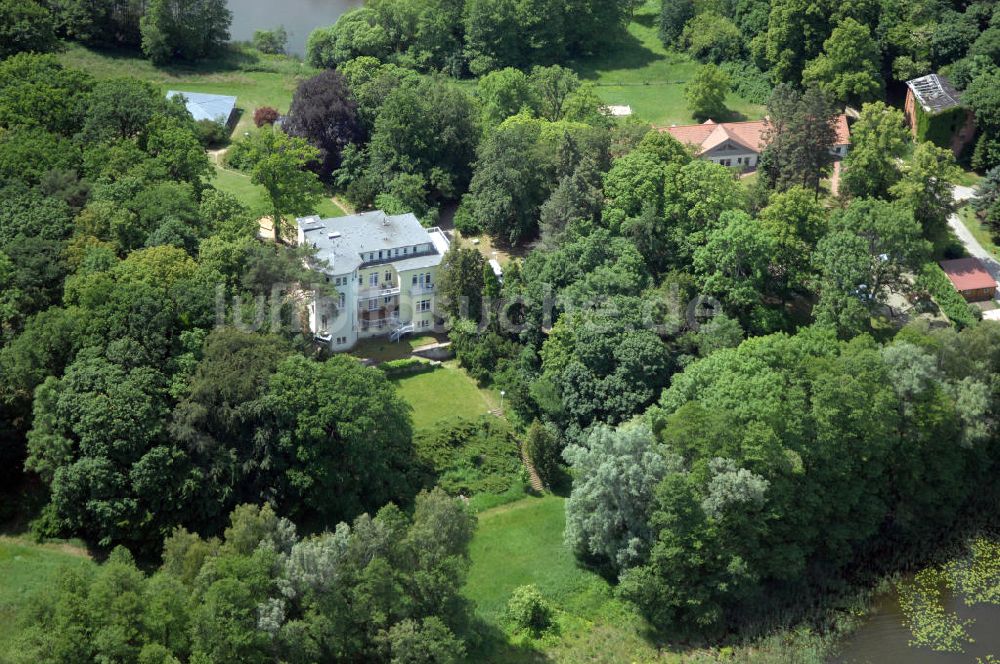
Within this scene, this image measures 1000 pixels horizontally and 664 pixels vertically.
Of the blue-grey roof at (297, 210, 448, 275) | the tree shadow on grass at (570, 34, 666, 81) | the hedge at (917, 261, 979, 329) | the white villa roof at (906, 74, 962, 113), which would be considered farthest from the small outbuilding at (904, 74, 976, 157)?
the blue-grey roof at (297, 210, 448, 275)

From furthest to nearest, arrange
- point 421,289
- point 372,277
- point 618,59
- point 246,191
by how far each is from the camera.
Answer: point 618,59, point 246,191, point 421,289, point 372,277

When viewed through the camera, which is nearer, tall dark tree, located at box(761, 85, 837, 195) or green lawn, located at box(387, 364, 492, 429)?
→ green lawn, located at box(387, 364, 492, 429)

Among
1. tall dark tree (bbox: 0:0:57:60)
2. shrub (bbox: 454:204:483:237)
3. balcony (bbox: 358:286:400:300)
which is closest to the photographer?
balcony (bbox: 358:286:400:300)

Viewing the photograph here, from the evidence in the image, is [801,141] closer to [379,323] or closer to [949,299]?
[949,299]

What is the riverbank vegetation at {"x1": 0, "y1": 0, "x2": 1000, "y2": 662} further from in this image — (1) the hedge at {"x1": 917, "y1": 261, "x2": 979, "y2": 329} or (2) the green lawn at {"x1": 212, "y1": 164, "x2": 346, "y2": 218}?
(2) the green lawn at {"x1": 212, "y1": 164, "x2": 346, "y2": 218}

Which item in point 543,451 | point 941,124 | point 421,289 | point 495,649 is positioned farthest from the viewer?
point 941,124

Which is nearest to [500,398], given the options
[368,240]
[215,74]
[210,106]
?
[368,240]
